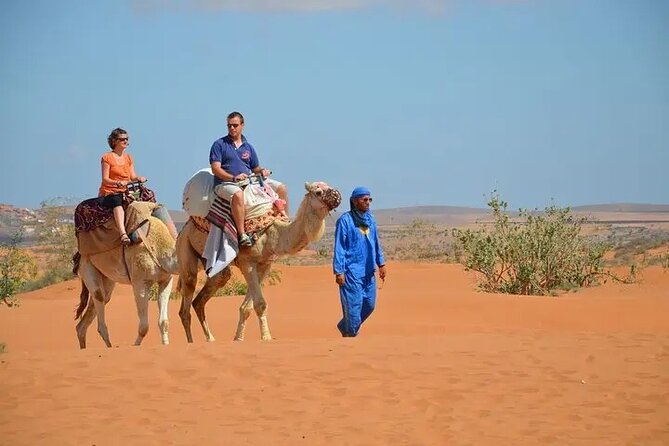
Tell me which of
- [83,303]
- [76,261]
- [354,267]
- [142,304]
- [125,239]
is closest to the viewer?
[354,267]

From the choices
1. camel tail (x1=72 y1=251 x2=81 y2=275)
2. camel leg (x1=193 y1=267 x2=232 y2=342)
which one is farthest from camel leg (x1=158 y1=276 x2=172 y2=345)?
camel tail (x1=72 y1=251 x2=81 y2=275)

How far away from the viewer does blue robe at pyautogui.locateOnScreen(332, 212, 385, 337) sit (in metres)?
13.0

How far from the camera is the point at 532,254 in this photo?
877 inches

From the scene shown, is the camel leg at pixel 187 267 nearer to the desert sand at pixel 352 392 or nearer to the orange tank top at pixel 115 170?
the orange tank top at pixel 115 170

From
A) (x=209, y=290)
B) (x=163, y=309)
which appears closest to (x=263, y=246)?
(x=209, y=290)

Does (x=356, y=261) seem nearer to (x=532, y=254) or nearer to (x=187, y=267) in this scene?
(x=187, y=267)

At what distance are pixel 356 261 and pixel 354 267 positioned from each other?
0.08 meters

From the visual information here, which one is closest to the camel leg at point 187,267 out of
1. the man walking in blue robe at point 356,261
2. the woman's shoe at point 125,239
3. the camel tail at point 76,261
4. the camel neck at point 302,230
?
the woman's shoe at point 125,239

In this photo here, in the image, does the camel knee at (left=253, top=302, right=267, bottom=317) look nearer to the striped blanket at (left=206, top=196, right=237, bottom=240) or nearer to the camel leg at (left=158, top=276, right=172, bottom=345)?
the striped blanket at (left=206, top=196, right=237, bottom=240)

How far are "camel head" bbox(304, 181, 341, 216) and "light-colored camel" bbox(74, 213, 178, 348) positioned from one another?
1.87m

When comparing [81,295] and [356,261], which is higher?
[356,261]

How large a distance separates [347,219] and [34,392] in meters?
4.15

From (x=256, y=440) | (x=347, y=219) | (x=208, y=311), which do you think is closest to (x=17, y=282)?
(x=208, y=311)

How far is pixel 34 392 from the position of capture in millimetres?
10281
